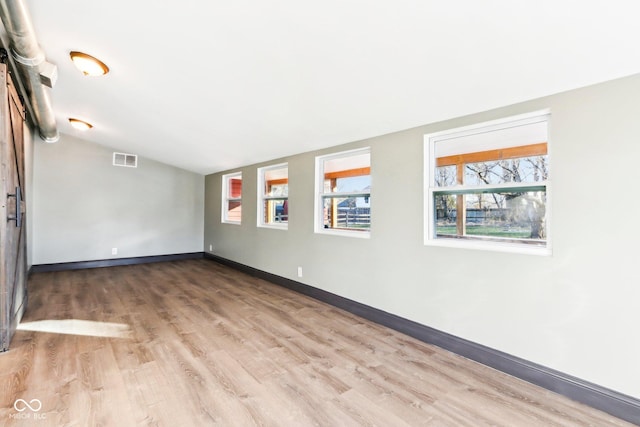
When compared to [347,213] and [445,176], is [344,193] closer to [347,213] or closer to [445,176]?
[347,213]

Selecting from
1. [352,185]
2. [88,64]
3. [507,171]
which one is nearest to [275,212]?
[352,185]

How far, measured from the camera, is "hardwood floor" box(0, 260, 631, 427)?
1730 mm

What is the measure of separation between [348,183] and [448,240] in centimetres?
150

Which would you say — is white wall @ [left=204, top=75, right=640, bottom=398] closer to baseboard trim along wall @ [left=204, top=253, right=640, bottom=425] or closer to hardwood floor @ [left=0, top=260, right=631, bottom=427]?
baseboard trim along wall @ [left=204, top=253, right=640, bottom=425]

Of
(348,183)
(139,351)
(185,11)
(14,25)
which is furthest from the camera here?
(348,183)

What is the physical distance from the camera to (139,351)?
97.7 inches

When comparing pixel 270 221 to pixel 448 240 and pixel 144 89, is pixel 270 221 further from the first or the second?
pixel 448 240

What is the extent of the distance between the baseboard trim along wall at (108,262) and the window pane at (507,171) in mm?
6271

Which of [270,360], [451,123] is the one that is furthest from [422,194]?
[270,360]

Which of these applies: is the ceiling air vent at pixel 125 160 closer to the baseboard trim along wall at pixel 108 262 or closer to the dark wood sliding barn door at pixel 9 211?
the baseboard trim along wall at pixel 108 262

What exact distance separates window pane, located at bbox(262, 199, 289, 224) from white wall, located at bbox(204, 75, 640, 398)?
203cm

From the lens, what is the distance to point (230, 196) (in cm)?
649

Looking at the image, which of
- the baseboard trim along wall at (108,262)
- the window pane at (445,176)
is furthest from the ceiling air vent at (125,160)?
the window pane at (445,176)

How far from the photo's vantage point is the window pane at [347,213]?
3.52m
